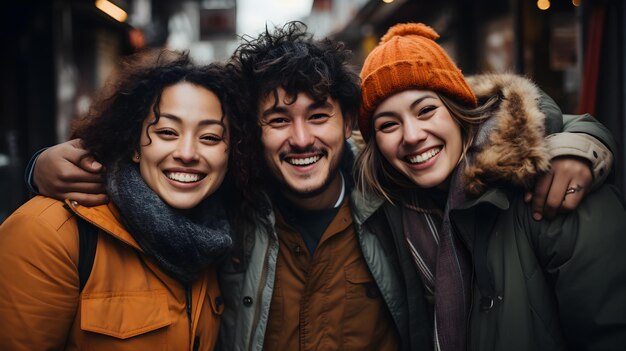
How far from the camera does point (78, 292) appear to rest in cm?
221

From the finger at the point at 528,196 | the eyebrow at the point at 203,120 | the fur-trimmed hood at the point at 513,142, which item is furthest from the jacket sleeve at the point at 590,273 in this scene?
the eyebrow at the point at 203,120

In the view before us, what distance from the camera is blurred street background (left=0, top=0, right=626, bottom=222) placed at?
4.47m

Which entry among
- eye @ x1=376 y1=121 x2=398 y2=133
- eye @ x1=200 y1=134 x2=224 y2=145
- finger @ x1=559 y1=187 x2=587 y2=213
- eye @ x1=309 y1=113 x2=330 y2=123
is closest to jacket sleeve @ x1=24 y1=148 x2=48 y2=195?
eye @ x1=200 y1=134 x2=224 y2=145

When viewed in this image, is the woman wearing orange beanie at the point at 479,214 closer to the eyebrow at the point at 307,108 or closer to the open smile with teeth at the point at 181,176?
the eyebrow at the point at 307,108

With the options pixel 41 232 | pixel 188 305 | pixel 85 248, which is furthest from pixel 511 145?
pixel 41 232

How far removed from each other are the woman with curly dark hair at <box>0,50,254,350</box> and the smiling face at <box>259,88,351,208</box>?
232 mm

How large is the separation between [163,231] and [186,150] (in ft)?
1.39

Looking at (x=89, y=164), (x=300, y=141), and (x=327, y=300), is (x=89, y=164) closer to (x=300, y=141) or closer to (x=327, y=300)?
(x=300, y=141)

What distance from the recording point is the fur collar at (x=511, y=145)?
7.23 ft

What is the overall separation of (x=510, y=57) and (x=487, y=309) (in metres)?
5.96

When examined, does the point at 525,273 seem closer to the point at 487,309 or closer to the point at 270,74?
the point at 487,309

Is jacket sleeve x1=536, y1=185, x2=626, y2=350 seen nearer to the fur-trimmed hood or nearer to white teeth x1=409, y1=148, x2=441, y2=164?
the fur-trimmed hood

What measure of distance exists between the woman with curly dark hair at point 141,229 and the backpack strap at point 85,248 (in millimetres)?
16

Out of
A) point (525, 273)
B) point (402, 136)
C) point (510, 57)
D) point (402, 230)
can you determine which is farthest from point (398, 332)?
point (510, 57)
